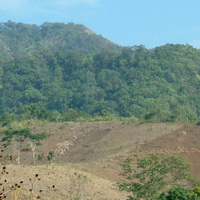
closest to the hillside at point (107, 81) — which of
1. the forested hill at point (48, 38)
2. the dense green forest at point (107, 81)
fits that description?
the dense green forest at point (107, 81)

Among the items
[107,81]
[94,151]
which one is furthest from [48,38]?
[94,151]

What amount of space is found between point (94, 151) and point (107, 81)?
48.6 m

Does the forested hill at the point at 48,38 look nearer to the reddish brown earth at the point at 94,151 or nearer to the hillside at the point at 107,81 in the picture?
the hillside at the point at 107,81

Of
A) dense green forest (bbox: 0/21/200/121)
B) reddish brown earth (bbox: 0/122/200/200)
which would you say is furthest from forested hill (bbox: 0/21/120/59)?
reddish brown earth (bbox: 0/122/200/200)

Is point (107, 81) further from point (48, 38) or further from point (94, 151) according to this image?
point (48, 38)

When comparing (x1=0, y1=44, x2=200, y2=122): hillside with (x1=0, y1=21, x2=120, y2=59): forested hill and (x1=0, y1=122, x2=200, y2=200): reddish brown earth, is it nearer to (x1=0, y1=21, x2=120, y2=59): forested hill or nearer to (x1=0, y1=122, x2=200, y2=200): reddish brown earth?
(x1=0, y1=122, x2=200, y2=200): reddish brown earth

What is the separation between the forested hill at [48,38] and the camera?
516ft

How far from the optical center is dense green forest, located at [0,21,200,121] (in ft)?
281

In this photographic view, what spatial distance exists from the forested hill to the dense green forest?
44984 millimetres

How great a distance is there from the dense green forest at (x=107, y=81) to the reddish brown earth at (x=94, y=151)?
25.5 metres

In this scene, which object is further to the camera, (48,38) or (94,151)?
(48,38)

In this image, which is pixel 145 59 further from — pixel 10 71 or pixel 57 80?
pixel 10 71

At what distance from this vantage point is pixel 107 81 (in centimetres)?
9588

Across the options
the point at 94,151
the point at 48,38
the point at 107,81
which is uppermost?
the point at 48,38
